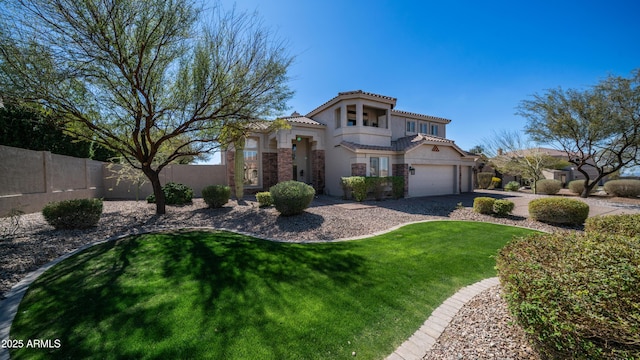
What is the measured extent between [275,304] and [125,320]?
2121 millimetres

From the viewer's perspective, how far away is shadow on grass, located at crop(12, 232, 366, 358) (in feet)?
9.92

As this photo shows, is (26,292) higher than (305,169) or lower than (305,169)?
lower

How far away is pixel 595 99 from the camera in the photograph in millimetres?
14328

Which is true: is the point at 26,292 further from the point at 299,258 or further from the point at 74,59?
the point at 74,59

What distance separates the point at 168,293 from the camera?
4.05m

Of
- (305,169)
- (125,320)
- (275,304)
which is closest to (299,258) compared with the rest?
(275,304)

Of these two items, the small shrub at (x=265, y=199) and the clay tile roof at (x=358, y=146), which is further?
the clay tile roof at (x=358, y=146)

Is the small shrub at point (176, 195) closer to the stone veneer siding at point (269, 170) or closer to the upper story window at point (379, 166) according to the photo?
the stone veneer siding at point (269, 170)

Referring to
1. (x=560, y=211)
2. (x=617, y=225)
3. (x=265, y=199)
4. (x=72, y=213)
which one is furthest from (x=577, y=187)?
(x=72, y=213)

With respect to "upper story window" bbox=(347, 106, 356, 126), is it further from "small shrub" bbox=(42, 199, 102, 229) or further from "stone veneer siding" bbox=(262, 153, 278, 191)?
"small shrub" bbox=(42, 199, 102, 229)

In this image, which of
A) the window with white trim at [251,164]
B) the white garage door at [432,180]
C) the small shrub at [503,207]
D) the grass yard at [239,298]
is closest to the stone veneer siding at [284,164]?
the window with white trim at [251,164]

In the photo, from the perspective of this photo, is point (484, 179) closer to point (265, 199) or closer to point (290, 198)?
point (265, 199)

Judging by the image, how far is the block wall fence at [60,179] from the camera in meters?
9.31

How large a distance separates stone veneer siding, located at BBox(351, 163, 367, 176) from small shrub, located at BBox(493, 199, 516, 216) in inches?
284
